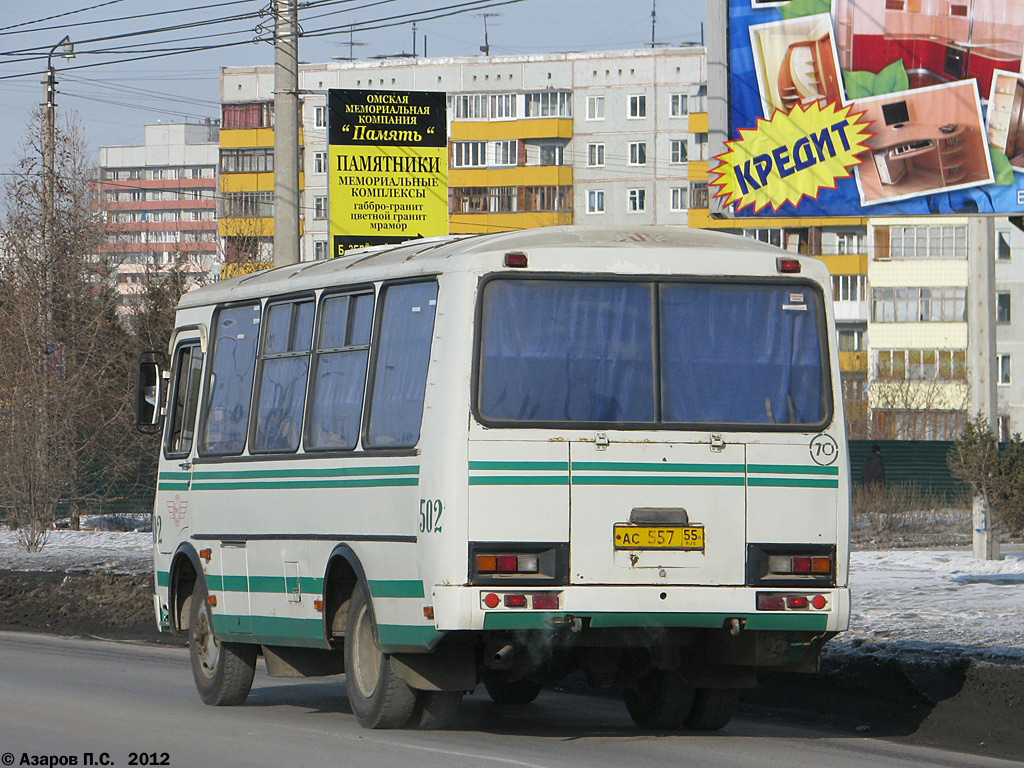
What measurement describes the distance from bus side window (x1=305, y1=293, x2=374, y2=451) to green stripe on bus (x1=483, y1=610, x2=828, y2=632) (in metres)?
1.78

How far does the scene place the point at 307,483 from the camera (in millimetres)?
11219

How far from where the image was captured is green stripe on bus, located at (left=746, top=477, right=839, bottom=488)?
9.95 meters

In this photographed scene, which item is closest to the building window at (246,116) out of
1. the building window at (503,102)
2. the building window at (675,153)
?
the building window at (503,102)

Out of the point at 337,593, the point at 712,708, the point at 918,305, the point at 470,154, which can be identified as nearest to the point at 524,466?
the point at 337,593

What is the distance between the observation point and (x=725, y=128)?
1962cm

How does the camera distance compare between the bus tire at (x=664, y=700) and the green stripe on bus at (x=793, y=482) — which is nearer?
the green stripe on bus at (x=793, y=482)

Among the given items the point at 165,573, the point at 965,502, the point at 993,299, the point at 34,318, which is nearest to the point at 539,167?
the point at 965,502

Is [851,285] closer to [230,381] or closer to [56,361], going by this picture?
[56,361]

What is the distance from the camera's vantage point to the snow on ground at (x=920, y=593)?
526 inches

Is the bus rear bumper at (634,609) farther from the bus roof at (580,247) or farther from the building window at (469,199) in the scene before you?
the building window at (469,199)

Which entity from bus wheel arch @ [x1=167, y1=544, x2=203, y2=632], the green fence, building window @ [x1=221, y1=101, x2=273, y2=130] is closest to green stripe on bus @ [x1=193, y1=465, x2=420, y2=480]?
bus wheel arch @ [x1=167, y1=544, x2=203, y2=632]

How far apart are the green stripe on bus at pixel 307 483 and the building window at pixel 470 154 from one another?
82292 mm

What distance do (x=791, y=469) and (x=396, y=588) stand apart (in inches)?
87.8

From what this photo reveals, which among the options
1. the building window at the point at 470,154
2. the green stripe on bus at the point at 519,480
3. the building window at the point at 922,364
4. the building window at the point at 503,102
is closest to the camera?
the green stripe on bus at the point at 519,480
